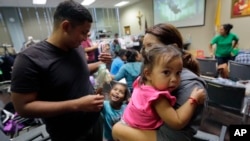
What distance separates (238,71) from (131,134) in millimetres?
1991

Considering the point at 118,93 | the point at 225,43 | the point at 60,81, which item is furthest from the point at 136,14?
the point at 60,81

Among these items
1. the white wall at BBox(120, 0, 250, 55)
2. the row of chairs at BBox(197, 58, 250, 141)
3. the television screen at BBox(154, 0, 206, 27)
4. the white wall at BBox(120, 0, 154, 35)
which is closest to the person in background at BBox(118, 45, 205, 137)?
the row of chairs at BBox(197, 58, 250, 141)

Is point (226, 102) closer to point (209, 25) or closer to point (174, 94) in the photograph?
point (174, 94)

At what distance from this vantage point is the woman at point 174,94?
2.35 ft

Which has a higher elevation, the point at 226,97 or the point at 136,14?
the point at 136,14

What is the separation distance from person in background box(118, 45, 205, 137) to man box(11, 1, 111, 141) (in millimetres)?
244

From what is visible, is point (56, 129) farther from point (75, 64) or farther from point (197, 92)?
point (197, 92)

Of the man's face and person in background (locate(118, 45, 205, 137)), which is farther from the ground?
the man's face

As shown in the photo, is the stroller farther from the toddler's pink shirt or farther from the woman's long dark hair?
the woman's long dark hair

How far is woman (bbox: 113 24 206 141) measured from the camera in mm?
717

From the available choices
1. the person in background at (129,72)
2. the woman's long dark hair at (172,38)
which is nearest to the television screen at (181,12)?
the person in background at (129,72)

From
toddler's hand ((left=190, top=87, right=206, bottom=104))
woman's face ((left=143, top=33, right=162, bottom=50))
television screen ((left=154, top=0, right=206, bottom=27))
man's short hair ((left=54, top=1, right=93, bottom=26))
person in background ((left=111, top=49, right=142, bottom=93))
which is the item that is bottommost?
person in background ((left=111, top=49, right=142, bottom=93))

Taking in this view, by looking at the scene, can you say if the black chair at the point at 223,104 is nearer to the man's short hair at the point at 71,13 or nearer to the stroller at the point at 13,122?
the man's short hair at the point at 71,13

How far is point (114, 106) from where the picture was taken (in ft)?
6.33
